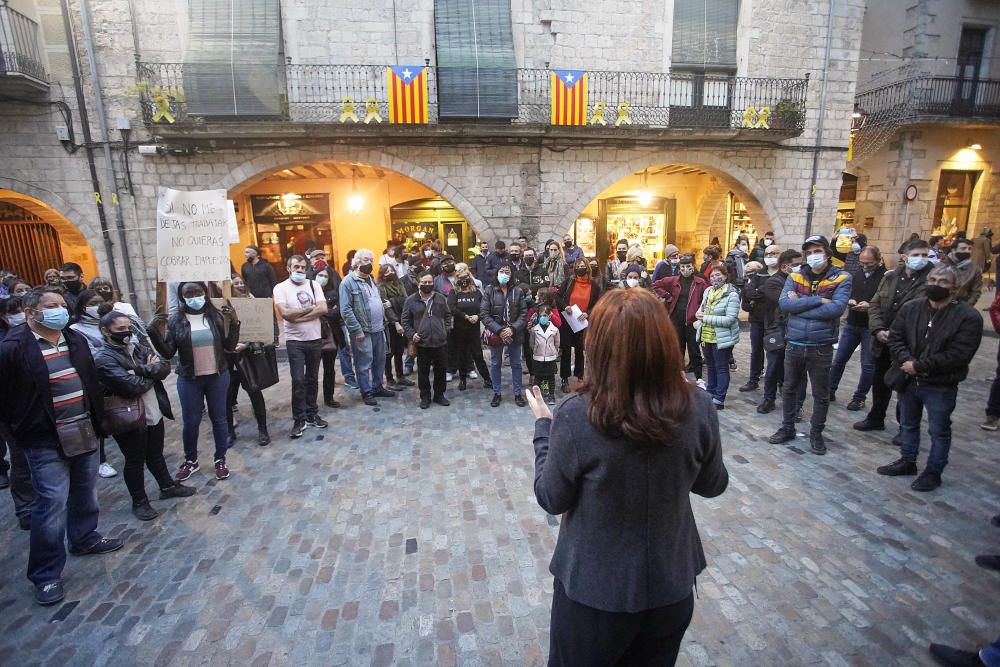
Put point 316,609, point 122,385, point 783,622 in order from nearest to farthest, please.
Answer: point 783,622, point 316,609, point 122,385

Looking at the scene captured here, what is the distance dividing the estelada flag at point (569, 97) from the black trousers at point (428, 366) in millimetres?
7031

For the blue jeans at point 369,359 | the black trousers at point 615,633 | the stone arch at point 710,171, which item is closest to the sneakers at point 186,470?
the blue jeans at point 369,359

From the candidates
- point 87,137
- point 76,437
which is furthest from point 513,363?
point 87,137

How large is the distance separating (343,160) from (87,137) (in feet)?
17.4

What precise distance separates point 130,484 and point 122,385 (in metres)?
1.00

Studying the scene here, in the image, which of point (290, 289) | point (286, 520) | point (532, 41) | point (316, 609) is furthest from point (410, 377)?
point (532, 41)

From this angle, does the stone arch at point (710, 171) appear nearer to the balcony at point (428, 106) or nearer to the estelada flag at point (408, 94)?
the balcony at point (428, 106)

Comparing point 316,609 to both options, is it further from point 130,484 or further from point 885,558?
point 885,558

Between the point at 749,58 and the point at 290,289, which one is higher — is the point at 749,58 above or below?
above

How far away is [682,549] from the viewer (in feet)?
5.59

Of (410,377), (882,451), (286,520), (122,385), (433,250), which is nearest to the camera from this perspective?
(122,385)

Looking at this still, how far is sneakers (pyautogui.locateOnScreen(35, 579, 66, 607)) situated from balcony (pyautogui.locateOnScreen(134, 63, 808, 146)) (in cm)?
952

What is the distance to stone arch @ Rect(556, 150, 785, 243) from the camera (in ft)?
40.4

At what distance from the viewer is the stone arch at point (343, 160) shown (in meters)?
11.2
